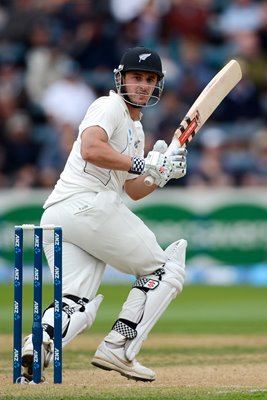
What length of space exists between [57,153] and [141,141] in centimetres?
738

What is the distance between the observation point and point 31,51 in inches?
553

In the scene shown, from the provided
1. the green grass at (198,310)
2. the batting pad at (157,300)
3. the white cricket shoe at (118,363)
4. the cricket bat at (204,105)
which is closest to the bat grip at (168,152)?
the cricket bat at (204,105)

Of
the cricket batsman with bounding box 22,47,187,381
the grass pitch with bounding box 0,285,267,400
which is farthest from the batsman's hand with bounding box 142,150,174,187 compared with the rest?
the grass pitch with bounding box 0,285,267,400

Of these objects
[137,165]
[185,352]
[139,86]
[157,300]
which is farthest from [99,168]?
[185,352]

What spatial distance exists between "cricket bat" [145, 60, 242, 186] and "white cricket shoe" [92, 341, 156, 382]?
102 cm

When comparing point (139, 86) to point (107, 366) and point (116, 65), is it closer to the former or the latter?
point (107, 366)

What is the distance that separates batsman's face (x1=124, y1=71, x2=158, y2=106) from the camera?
5.39 meters

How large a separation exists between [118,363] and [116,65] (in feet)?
29.7

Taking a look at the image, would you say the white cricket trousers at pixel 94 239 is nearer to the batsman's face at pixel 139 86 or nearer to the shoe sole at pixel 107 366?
the shoe sole at pixel 107 366

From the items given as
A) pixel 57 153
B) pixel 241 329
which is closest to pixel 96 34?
pixel 57 153

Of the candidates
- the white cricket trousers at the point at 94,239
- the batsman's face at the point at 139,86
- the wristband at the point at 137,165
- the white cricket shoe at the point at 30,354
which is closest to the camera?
the white cricket shoe at the point at 30,354

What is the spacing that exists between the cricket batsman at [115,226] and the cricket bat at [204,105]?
14 centimetres

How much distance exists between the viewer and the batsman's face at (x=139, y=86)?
5.39 meters

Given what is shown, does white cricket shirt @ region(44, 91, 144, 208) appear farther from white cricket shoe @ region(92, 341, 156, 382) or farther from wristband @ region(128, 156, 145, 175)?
white cricket shoe @ region(92, 341, 156, 382)
